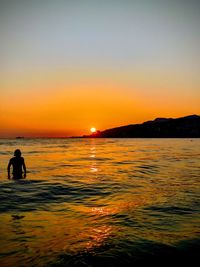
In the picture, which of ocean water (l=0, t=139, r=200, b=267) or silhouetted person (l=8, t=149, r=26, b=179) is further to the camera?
silhouetted person (l=8, t=149, r=26, b=179)

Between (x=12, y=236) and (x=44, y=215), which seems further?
(x=44, y=215)

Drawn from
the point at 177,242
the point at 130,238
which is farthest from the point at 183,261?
the point at 130,238

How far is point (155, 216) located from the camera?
908cm

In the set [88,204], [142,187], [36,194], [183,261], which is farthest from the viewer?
[142,187]

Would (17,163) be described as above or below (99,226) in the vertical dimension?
above

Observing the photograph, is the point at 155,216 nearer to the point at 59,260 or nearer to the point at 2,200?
the point at 59,260

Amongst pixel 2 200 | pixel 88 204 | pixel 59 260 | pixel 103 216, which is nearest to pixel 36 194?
pixel 2 200

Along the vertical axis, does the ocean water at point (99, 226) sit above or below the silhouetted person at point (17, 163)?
below

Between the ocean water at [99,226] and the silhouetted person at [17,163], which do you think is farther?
the silhouetted person at [17,163]

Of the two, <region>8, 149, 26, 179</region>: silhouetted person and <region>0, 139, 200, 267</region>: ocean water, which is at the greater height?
<region>8, 149, 26, 179</region>: silhouetted person

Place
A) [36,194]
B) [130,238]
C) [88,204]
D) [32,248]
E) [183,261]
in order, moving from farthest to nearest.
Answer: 1. [36,194]
2. [88,204]
3. [130,238]
4. [32,248]
5. [183,261]

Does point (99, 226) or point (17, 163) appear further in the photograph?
point (17, 163)

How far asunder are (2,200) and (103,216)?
16.8 feet

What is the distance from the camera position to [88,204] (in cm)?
1095
